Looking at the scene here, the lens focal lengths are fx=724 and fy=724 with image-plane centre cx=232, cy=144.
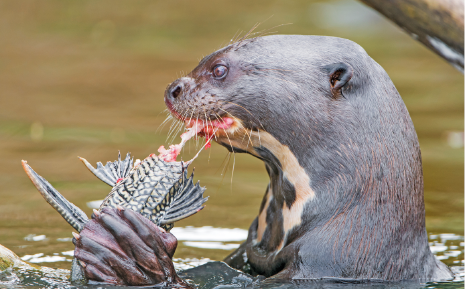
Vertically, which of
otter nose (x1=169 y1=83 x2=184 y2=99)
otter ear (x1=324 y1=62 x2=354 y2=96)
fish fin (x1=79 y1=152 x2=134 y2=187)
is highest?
otter nose (x1=169 y1=83 x2=184 y2=99)

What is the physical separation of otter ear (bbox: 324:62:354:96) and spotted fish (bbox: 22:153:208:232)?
759 millimetres

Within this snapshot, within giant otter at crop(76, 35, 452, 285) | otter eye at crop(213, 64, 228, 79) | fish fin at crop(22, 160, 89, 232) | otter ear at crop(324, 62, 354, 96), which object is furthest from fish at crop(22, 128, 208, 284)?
otter ear at crop(324, 62, 354, 96)

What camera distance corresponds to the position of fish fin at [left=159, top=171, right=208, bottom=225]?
10.3 ft

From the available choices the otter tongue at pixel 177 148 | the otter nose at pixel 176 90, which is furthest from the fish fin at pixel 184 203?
the otter nose at pixel 176 90

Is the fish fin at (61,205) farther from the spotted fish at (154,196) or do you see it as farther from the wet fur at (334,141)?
the wet fur at (334,141)

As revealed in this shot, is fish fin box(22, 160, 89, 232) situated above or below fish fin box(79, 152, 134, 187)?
below

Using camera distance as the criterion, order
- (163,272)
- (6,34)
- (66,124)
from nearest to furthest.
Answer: (163,272)
(66,124)
(6,34)

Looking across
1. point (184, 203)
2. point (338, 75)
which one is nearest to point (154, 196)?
point (184, 203)

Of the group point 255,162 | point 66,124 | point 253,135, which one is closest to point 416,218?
point 253,135

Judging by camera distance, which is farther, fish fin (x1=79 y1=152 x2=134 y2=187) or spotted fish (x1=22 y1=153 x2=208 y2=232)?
fish fin (x1=79 y1=152 x2=134 y2=187)

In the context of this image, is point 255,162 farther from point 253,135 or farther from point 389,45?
point 389,45

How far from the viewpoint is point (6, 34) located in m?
11.5

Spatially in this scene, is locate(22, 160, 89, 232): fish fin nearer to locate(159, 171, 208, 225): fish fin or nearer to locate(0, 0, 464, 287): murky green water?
locate(159, 171, 208, 225): fish fin

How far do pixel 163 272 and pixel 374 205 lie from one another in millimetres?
985
